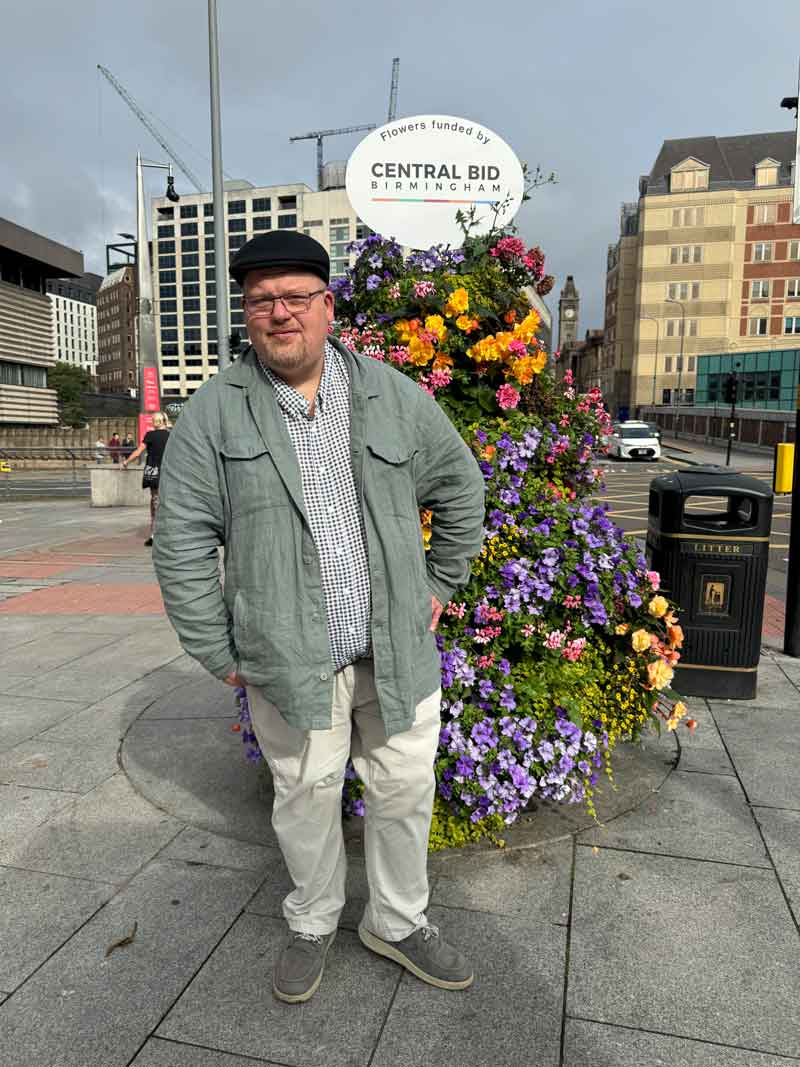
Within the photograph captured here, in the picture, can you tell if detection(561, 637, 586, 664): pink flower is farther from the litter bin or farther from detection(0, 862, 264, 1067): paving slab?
the litter bin

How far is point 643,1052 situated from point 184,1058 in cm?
114

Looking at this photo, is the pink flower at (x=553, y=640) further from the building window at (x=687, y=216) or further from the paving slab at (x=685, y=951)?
the building window at (x=687, y=216)

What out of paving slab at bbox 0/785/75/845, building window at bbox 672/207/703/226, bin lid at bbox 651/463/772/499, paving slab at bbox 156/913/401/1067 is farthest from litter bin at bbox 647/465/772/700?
building window at bbox 672/207/703/226

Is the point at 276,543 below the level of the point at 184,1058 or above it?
above

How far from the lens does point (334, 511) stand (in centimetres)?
201

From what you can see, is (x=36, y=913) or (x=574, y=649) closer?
(x=36, y=913)

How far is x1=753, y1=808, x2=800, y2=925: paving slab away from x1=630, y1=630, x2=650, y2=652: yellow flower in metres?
0.82

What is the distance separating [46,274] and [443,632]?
50.8 metres

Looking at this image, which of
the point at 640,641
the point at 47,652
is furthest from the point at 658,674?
the point at 47,652

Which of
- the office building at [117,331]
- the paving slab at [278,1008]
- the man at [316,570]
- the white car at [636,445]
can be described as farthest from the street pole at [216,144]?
the office building at [117,331]

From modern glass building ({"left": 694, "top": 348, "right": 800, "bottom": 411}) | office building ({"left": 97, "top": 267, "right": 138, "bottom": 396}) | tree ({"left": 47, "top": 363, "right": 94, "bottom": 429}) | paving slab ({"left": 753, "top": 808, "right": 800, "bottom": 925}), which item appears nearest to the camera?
paving slab ({"left": 753, "top": 808, "right": 800, "bottom": 925})

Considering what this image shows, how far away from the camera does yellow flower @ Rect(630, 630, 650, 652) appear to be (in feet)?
10.0

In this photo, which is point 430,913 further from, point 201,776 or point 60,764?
point 60,764

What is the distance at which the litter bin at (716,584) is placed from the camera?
4.41m
